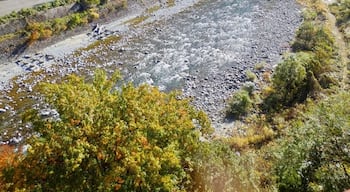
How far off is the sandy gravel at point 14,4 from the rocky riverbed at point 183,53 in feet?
22.0

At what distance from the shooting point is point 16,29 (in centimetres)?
3688

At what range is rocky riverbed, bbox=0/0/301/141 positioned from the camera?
97.8 ft

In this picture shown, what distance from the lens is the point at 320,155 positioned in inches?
573

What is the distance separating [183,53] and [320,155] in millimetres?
22181

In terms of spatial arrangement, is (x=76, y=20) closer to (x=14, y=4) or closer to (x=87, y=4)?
(x=87, y=4)

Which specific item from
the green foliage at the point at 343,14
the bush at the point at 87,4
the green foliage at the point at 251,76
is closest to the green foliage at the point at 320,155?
the green foliage at the point at 251,76

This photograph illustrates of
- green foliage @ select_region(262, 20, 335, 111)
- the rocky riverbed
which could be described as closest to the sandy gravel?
the rocky riverbed

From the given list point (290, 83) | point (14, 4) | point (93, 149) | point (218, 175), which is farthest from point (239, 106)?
point (14, 4)

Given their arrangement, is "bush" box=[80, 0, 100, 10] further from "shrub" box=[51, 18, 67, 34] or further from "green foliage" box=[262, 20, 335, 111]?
"green foliage" box=[262, 20, 335, 111]

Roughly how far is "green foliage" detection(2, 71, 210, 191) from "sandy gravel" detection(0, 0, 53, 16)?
95.2 feet

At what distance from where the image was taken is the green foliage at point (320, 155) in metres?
14.2

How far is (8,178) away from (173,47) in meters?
25.8

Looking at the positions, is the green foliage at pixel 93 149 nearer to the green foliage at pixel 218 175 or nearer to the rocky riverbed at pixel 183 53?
the green foliage at pixel 218 175

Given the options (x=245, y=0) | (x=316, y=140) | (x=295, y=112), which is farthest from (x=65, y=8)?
(x=316, y=140)
